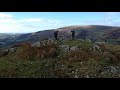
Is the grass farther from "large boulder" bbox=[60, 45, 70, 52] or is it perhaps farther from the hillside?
the hillside

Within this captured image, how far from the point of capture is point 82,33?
7.84 metres

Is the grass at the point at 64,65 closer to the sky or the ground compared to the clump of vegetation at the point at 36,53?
closer to the ground

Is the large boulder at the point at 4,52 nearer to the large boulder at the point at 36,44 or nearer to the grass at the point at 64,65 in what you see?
the grass at the point at 64,65

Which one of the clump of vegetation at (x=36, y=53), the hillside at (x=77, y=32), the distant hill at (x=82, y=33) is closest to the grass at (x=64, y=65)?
the clump of vegetation at (x=36, y=53)

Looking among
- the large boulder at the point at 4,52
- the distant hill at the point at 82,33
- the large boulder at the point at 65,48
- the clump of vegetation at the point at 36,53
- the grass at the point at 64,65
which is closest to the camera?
the grass at the point at 64,65

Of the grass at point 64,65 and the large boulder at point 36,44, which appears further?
the large boulder at point 36,44

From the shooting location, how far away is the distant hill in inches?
302

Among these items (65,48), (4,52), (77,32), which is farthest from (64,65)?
(4,52)

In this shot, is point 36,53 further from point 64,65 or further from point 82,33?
point 82,33

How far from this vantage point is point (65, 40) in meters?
8.73

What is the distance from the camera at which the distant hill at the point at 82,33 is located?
7.66m

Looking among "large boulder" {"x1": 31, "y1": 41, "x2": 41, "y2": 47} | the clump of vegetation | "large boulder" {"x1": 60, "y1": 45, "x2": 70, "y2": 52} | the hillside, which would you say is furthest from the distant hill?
"large boulder" {"x1": 60, "y1": 45, "x2": 70, "y2": 52}

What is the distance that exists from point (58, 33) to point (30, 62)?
126 cm
